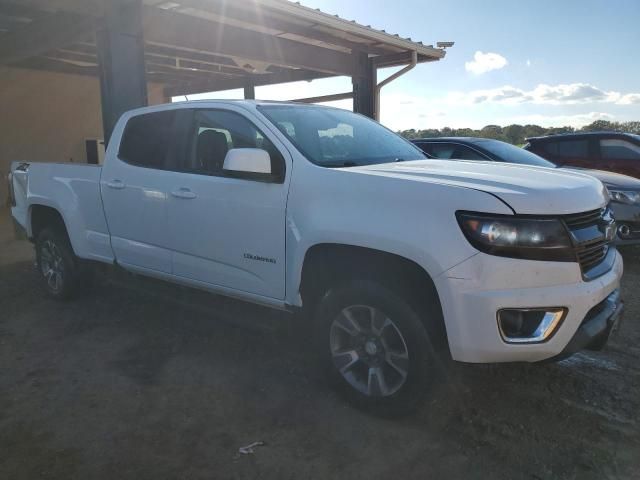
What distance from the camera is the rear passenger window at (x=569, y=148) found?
8859 millimetres

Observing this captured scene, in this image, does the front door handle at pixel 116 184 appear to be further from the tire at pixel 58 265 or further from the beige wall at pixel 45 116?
the beige wall at pixel 45 116

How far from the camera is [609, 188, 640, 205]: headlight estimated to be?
648cm

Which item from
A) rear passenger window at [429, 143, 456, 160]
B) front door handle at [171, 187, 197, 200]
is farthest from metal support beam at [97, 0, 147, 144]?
rear passenger window at [429, 143, 456, 160]

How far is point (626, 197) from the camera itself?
21.4 feet

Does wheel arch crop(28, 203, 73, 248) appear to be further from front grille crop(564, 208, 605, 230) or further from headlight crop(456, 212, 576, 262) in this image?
front grille crop(564, 208, 605, 230)

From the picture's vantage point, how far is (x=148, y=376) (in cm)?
369

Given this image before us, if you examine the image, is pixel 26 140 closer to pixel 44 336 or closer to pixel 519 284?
pixel 44 336

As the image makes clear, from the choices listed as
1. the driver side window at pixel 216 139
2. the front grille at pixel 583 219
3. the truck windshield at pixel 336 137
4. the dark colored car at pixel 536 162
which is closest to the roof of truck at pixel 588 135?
the dark colored car at pixel 536 162

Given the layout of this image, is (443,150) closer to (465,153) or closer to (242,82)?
(465,153)

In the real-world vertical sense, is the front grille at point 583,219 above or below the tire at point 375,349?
above

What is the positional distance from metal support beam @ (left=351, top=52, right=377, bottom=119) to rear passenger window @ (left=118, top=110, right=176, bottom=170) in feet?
24.7

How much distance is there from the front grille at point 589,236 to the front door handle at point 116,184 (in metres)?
3.46

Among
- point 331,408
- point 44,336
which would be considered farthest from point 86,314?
point 331,408

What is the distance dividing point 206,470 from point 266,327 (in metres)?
1.07
